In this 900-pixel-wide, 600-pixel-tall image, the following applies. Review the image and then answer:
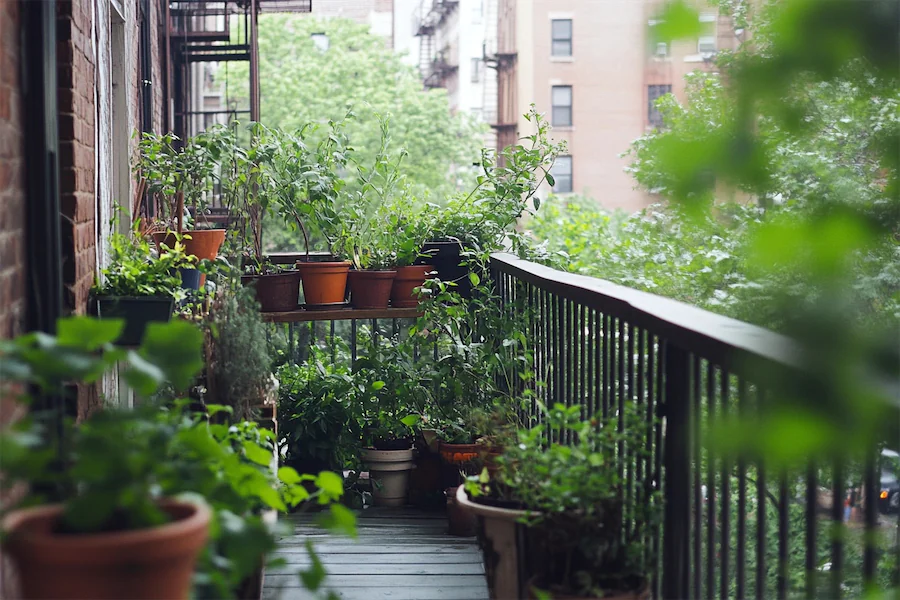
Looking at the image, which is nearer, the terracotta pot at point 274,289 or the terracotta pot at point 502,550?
the terracotta pot at point 502,550

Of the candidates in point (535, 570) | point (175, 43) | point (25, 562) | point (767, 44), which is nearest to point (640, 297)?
point (535, 570)

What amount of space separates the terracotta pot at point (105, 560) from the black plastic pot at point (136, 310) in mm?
1517

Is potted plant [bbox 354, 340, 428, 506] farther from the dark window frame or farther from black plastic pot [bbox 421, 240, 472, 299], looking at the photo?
the dark window frame

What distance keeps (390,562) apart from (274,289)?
162 centimetres

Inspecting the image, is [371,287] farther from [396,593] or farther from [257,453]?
[257,453]

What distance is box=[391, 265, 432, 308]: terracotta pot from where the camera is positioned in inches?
172

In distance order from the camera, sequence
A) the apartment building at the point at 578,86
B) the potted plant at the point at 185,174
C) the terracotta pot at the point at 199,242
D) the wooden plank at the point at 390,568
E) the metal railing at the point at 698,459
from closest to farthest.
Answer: the metal railing at the point at 698,459 → the wooden plank at the point at 390,568 → the potted plant at the point at 185,174 → the terracotta pot at the point at 199,242 → the apartment building at the point at 578,86

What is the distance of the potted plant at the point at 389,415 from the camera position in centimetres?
381

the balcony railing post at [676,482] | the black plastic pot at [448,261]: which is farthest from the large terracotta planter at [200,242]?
the balcony railing post at [676,482]

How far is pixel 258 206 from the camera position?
174 inches

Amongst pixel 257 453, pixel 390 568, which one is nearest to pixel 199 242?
pixel 390 568

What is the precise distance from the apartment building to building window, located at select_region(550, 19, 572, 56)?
0.09 ft

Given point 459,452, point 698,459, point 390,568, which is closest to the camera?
point 698,459

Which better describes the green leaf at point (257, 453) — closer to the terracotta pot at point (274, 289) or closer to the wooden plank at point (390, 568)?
the wooden plank at point (390, 568)
